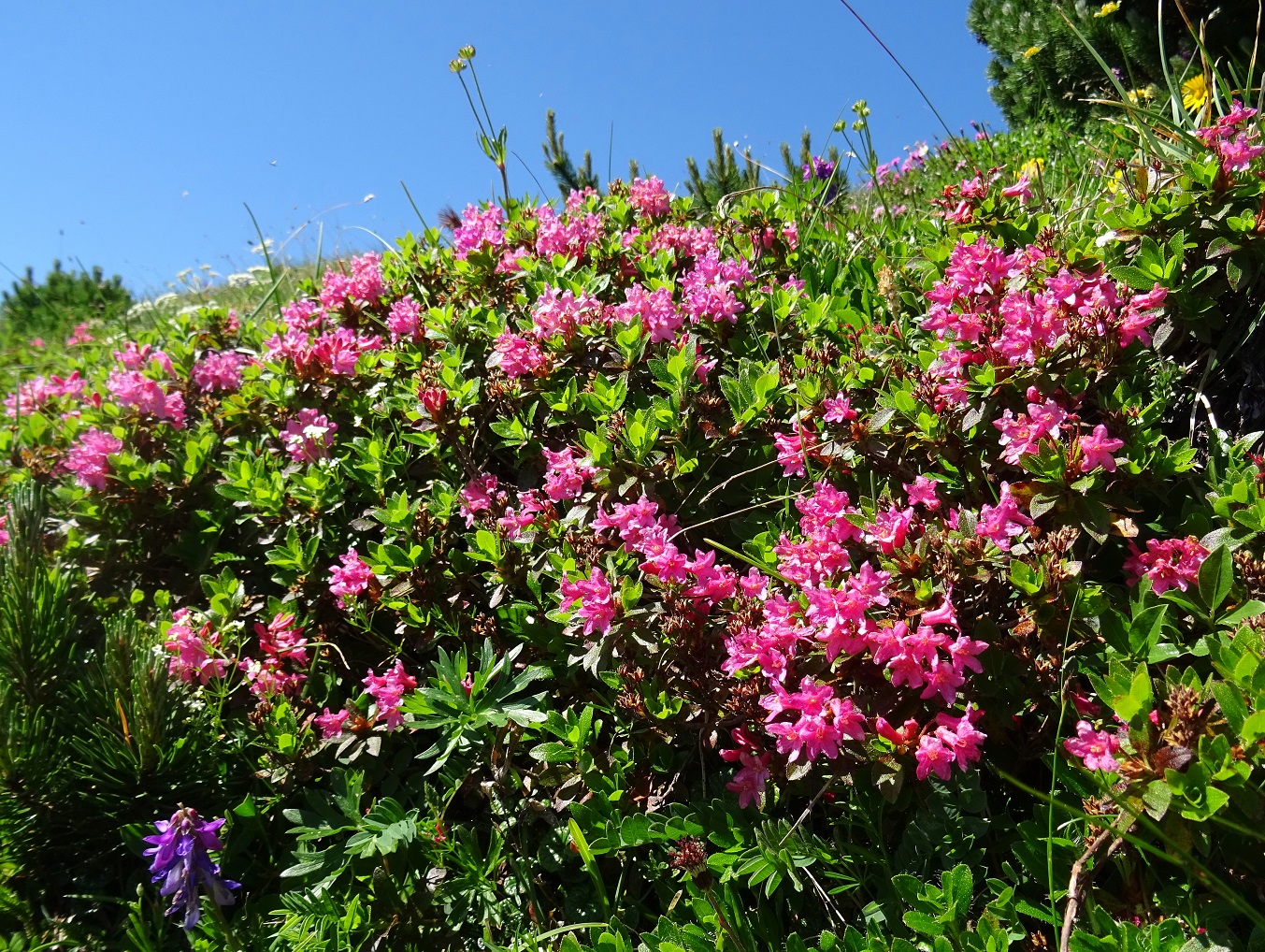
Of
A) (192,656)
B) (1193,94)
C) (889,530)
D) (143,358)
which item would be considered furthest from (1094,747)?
(1193,94)

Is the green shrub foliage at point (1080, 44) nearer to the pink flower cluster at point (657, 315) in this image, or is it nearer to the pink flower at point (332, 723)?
the pink flower cluster at point (657, 315)

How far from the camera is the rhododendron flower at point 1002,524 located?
1655 mm

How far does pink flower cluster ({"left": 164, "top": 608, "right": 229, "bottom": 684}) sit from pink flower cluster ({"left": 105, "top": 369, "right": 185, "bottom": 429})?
1298 mm

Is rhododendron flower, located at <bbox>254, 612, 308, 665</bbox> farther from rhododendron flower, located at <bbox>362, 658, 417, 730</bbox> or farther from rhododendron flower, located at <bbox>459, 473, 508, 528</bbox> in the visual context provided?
rhododendron flower, located at <bbox>459, 473, 508, 528</bbox>

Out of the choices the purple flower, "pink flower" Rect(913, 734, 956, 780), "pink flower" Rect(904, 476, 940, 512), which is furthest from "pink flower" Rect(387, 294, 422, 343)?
"pink flower" Rect(913, 734, 956, 780)

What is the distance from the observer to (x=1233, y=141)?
83.2 inches

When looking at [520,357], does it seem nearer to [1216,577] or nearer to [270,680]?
[270,680]

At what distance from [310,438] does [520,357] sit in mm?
841

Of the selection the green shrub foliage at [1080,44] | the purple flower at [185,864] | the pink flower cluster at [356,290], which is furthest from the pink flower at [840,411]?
the green shrub foliage at [1080,44]

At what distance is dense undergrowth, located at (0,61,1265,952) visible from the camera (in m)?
1.56

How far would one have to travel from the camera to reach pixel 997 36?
11.6 meters

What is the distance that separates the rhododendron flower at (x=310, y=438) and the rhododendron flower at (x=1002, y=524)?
6.78 feet

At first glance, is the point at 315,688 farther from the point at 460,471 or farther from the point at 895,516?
the point at 895,516

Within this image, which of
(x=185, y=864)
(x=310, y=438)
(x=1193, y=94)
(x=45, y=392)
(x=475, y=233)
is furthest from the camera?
(x=1193, y=94)
